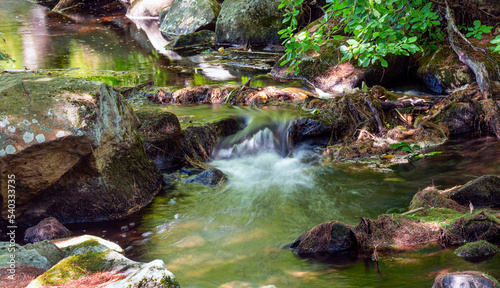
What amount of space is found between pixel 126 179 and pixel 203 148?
229cm

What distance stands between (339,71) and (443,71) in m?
2.54

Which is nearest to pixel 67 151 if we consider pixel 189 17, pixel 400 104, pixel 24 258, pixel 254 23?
pixel 24 258

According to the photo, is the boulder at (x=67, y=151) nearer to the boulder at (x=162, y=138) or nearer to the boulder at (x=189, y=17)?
the boulder at (x=162, y=138)

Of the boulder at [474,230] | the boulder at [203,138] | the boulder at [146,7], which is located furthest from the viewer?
the boulder at [146,7]

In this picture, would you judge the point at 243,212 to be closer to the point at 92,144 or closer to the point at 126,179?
the point at 126,179

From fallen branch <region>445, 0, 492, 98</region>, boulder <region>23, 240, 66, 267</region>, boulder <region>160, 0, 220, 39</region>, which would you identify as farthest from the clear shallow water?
boulder <region>23, 240, 66, 267</region>

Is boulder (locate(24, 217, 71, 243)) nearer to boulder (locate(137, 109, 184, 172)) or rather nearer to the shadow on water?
the shadow on water

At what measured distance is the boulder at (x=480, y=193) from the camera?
190 inches

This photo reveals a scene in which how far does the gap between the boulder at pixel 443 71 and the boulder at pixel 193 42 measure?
31.3 ft

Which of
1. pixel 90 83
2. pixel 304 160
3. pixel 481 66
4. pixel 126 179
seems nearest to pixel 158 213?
pixel 126 179

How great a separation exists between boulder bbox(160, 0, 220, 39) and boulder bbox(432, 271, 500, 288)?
18579 mm

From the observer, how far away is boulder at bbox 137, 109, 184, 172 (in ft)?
22.5

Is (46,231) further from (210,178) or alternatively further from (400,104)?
(400,104)

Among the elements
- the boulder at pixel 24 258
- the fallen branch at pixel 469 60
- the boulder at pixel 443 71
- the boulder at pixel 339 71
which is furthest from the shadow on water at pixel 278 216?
the boulder at pixel 339 71
